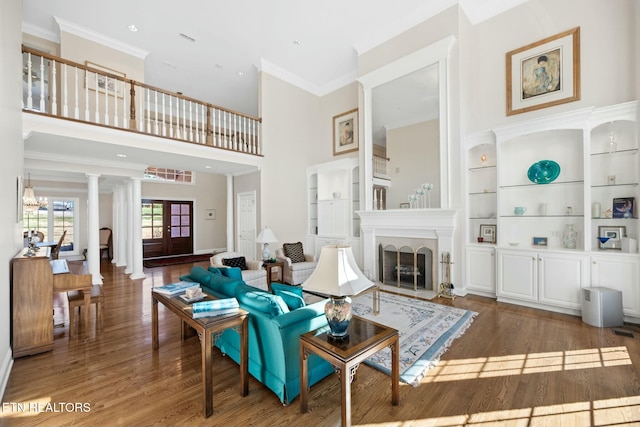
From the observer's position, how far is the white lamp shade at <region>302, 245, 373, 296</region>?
1.75 meters

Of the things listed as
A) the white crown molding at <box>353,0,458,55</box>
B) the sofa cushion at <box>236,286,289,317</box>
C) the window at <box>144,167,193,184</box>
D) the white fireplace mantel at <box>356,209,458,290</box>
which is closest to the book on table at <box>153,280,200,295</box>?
the sofa cushion at <box>236,286,289,317</box>

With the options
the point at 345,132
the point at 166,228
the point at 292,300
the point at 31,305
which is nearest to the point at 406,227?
the point at 345,132

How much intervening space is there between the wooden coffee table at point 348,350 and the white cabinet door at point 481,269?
127 inches

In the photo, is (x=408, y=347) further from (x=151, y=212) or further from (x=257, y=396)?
(x=151, y=212)

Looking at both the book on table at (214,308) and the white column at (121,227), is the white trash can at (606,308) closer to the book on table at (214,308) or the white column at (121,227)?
the book on table at (214,308)

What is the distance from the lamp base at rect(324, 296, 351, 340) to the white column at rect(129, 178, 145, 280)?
5.96 m

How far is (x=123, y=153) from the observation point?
16.4 feet

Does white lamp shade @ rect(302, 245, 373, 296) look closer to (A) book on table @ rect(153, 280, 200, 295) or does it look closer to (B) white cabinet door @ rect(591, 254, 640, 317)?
(A) book on table @ rect(153, 280, 200, 295)

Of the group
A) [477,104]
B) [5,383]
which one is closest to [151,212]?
[5,383]

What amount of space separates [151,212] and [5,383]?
26.1 ft

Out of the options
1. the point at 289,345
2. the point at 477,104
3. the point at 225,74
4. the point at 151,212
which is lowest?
the point at 289,345

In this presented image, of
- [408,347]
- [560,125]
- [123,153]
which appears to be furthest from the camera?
[123,153]

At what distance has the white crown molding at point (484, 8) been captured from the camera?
438cm

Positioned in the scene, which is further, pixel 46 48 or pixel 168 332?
pixel 46 48
